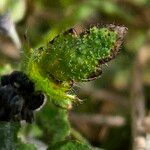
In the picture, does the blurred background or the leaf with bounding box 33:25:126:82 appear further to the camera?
the blurred background

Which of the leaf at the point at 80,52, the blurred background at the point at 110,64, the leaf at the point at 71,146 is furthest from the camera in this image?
Result: the blurred background at the point at 110,64

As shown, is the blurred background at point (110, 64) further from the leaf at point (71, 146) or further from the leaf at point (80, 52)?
the leaf at point (80, 52)

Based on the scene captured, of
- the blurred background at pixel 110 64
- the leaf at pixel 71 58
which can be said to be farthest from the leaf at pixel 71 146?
the blurred background at pixel 110 64

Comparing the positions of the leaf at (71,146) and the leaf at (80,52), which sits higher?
the leaf at (80,52)

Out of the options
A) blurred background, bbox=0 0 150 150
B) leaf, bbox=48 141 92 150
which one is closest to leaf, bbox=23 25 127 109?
leaf, bbox=48 141 92 150

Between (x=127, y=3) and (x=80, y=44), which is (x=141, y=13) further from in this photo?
(x=80, y=44)

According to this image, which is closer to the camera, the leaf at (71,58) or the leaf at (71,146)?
the leaf at (71,58)

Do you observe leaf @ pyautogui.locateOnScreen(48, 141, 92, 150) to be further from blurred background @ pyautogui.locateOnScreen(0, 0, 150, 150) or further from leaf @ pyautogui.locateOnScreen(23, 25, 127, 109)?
blurred background @ pyautogui.locateOnScreen(0, 0, 150, 150)

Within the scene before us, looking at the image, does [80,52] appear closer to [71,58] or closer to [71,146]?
[71,58]

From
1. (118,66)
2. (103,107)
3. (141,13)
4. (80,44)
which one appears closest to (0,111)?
(80,44)
